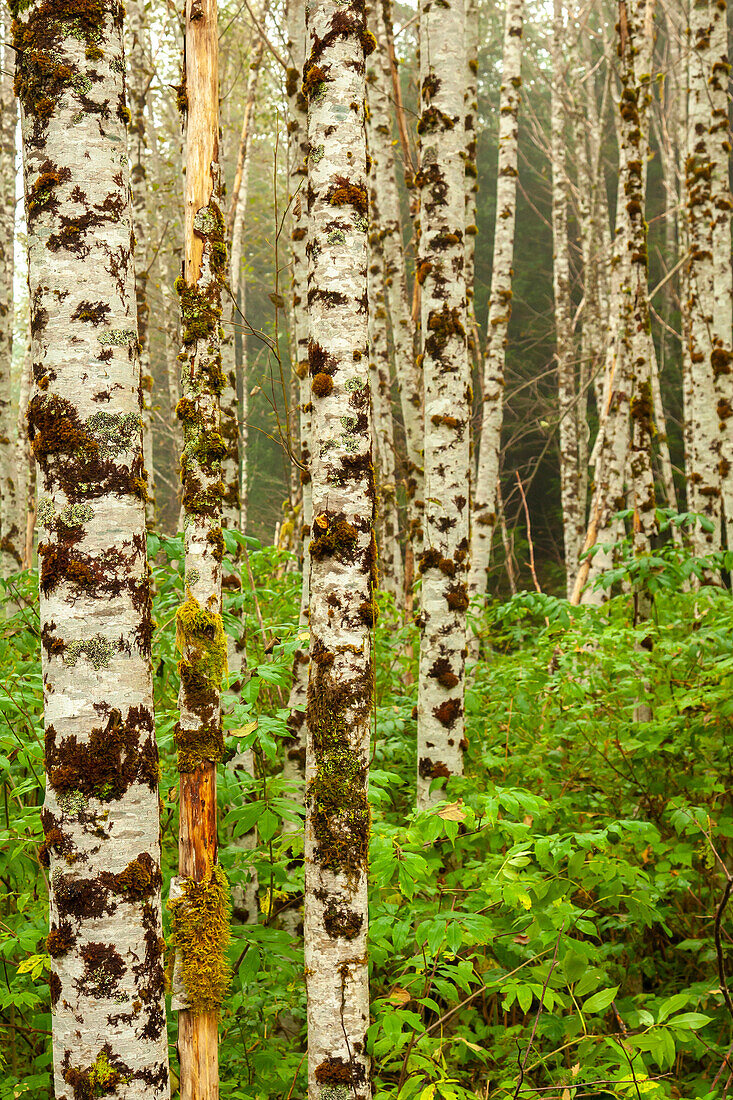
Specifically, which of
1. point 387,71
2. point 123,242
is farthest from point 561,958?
point 387,71

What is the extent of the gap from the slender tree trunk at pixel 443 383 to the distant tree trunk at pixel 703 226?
138 inches

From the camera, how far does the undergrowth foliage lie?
254 cm

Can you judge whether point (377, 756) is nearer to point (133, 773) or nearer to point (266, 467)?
point (133, 773)

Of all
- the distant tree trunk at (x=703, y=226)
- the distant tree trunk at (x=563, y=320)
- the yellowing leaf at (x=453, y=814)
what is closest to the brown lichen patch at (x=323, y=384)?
the yellowing leaf at (x=453, y=814)

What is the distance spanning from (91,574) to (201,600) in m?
0.62

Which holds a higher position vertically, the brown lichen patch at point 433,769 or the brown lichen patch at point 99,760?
the brown lichen patch at point 99,760

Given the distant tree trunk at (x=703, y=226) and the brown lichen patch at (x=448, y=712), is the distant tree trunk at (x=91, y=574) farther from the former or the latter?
the distant tree trunk at (x=703, y=226)

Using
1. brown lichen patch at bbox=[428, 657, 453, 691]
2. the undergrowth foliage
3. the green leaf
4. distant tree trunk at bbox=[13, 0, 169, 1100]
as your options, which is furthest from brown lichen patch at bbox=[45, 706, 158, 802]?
brown lichen patch at bbox=[428, 657, 453, 691]

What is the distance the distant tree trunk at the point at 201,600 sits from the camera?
2.14m

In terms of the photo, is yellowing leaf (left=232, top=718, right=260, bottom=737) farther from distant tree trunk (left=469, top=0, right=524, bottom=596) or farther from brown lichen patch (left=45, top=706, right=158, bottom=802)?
distant tree trunk (left=469, top=0, right=524, bottom=596)

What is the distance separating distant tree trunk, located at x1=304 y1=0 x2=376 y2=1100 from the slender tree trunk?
1644 millimetres

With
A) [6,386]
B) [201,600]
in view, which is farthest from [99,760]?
[6,386]

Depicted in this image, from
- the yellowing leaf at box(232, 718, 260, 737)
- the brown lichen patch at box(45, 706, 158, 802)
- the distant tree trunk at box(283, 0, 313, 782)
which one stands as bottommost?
the yellowing leaf at box(232, 718, 260, 737)

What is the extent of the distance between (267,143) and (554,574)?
15469 millimetres
